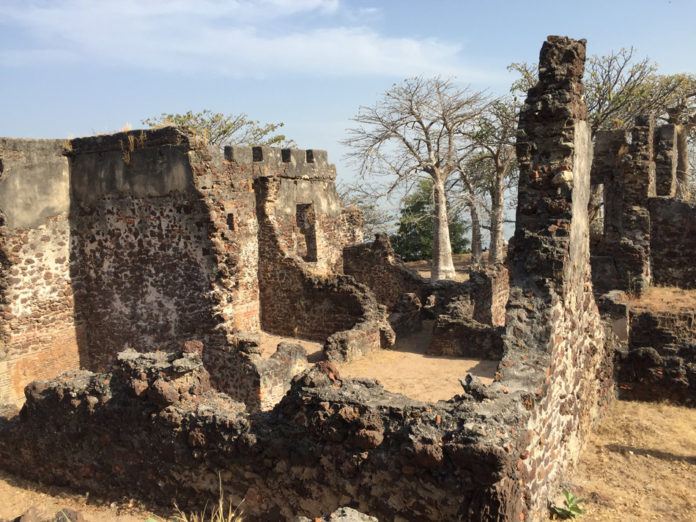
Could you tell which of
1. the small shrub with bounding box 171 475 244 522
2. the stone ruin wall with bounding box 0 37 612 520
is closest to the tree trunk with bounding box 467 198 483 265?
the stone ruin wall with bounding box 0 37 612 520

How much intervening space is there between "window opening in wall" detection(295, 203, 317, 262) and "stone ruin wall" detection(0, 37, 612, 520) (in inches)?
393

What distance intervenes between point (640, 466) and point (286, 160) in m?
11.1

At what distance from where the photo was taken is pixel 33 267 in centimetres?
1073

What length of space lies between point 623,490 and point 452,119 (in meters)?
17.9

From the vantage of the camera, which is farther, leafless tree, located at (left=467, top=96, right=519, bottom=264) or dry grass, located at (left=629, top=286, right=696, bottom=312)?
leafless tree, located at (left=467, top=96, right=519, bottom=264)

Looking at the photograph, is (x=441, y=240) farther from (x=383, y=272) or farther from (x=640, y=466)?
(x=640, y=466)

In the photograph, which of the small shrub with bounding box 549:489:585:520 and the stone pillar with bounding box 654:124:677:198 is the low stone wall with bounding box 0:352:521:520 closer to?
the small shrub with bounding box 549:489:585:520

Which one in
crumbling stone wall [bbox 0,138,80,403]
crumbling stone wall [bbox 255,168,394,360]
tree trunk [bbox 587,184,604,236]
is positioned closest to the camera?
crumbling stone wall [bbox 0,138,80,403]

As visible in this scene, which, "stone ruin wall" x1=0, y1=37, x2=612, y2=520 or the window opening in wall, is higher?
the window opening in wall

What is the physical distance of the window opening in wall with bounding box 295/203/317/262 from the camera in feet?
54.8

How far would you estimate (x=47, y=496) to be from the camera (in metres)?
6.90

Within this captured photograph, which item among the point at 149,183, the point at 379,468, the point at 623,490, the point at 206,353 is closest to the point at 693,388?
the point at 623,490

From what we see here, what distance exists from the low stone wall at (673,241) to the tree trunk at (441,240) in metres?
8.34

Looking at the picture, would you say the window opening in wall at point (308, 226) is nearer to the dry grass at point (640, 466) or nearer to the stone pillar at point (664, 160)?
the stone pillar at point (664, 160)
